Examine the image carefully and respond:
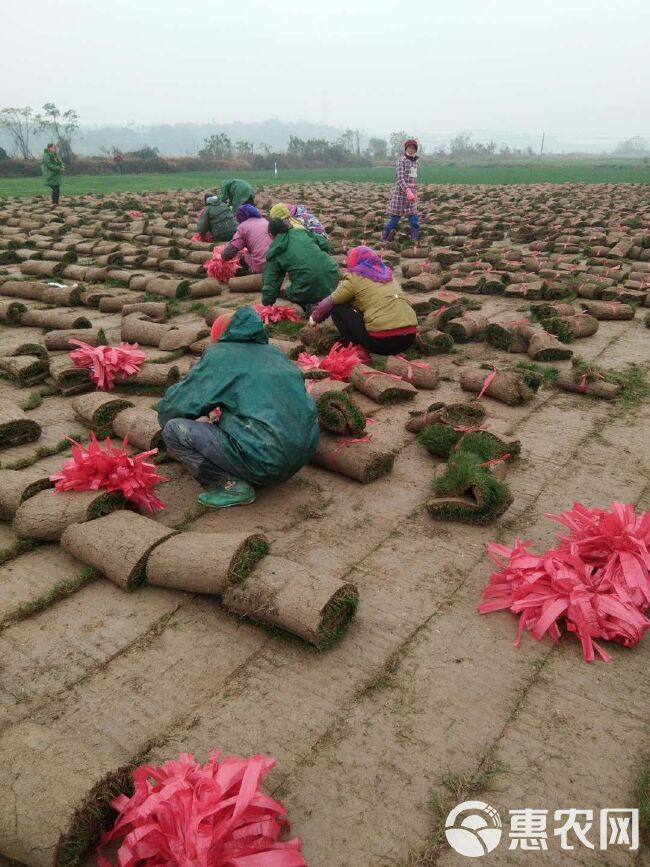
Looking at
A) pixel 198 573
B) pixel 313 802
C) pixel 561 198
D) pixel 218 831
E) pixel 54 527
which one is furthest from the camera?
pixel 561 198

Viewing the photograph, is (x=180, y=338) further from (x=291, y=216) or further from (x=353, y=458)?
(x=353, y=458)

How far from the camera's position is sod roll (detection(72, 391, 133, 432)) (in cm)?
527

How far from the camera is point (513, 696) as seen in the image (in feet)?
9.30

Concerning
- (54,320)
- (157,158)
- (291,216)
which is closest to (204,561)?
(54,320)

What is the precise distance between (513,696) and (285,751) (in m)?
1.01

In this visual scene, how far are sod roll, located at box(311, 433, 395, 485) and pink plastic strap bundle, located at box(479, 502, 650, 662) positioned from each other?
45.1 inches

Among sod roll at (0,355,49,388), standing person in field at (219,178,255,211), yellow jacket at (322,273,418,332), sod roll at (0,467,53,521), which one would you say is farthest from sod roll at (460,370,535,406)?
standing person in field at (219,178,255,211)

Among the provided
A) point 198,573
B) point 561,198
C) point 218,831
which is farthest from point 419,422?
point 561,198

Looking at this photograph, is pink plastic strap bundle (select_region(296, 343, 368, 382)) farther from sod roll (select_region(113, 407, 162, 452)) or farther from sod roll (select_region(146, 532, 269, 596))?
sod roll (select_region(146, 532, 269, 596))

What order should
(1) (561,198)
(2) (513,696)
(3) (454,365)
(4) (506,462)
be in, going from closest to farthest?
(2) (513,696) → (4) (506,462) → (3) (454,365) → (1) (561,198)

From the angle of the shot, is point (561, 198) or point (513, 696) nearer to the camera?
point (513, 696)

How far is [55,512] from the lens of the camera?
381cm

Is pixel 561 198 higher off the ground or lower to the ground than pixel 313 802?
higher

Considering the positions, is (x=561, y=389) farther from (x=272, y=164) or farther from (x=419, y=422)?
(x=272, y=164)
